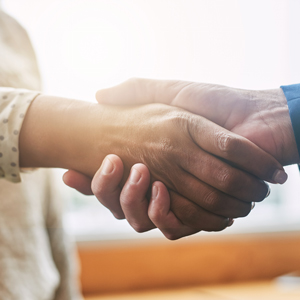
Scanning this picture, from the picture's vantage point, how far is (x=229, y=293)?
78cm

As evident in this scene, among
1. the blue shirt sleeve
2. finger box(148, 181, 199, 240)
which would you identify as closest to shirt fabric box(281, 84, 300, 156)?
the blue shirt sleeve

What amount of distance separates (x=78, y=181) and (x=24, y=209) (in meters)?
0.20

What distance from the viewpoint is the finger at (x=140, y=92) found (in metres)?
0.27

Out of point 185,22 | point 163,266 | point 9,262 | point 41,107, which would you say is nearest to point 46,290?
point 9,262

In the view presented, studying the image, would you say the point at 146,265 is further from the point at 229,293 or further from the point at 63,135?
the point at 63,135

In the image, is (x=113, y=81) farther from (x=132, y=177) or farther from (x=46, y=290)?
(x=46, y=290)

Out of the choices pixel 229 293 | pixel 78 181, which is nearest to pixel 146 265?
pixel 229 293

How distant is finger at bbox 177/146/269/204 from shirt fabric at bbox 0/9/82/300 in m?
0.16

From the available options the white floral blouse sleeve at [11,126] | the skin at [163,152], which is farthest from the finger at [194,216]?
the white floral blouse sleeve at [11,126]

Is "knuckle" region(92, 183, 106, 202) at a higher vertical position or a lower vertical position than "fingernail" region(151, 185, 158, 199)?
lower

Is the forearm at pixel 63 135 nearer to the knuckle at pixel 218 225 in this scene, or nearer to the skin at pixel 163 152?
the skin at pixel 163 152

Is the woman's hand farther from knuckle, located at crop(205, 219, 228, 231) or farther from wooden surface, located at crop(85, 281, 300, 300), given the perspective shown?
wooden surface, located at crop(85, 281, 300, 300)

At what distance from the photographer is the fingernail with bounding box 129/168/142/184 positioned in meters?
0.25

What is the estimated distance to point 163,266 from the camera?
38.4 inches
